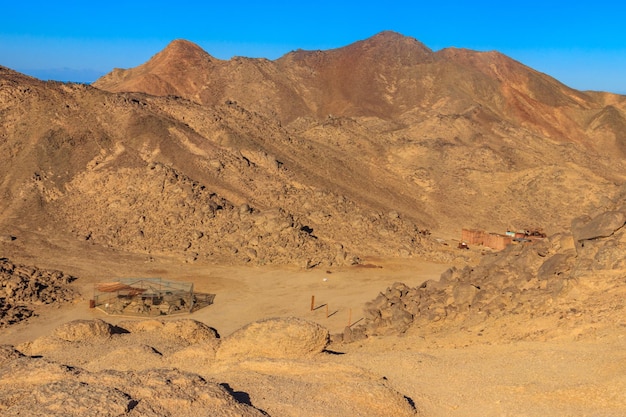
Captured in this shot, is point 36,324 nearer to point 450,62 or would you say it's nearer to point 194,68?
point 194,68

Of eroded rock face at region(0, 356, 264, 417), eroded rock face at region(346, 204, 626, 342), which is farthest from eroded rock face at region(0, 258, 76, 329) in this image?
eroded rock face at region(0, 356, 264, 417)

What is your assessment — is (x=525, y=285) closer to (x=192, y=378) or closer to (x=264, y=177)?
(x=192, y=378)

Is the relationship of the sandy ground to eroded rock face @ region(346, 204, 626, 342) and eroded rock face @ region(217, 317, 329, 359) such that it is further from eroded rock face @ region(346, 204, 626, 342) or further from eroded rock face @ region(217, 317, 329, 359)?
eroded rock face @ region(346, 204, 626, 342)

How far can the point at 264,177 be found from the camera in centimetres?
3772

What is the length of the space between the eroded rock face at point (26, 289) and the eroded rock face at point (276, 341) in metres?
12.2

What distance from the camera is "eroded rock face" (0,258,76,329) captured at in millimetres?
22469

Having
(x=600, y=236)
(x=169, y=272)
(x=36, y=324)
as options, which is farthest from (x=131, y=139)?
(x=600, y=236)

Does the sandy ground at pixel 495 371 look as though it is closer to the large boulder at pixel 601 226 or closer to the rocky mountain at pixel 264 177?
the large boulder at pixel 601 226

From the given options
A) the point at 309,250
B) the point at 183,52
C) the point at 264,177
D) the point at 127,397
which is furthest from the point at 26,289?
the point at 183,52

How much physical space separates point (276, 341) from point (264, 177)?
24.9m

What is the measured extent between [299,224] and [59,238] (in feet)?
40.6

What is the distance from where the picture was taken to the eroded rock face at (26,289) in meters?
22.5

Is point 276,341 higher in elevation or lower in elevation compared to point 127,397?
lower

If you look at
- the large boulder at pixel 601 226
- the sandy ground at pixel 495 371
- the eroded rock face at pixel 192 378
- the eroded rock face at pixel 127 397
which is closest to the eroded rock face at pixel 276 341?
the eroded rock face at pixel 192 378
